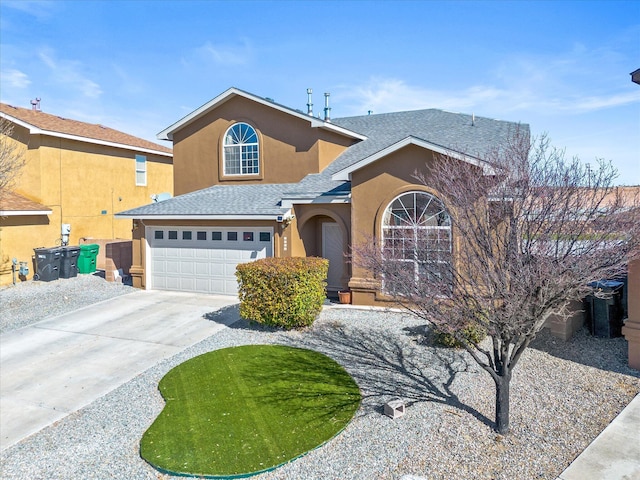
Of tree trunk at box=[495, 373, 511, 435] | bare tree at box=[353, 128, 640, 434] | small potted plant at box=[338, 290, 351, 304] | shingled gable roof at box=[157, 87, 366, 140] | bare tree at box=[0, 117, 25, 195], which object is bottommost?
tree trunk at box=[495, 373, 511, 435]

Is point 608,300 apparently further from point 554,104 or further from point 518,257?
point 554,104

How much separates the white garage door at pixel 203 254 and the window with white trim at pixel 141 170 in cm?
1064

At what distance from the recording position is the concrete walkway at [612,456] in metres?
5.07

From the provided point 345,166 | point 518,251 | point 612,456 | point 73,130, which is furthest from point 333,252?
point 73,130

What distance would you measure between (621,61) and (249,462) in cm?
1637

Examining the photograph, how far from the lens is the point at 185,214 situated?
53.0 feet

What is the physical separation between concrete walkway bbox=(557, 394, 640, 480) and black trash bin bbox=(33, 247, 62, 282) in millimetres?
19748

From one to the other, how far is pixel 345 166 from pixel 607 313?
404 inches

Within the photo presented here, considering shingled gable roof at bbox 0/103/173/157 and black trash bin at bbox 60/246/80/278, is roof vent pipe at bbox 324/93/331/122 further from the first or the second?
black trash bin at bbox 60/246/80/278

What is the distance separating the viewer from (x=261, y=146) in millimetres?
18969

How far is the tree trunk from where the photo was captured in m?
5.99

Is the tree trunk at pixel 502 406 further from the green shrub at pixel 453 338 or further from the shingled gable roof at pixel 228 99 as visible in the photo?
the shingled gable roof at pixel 228 99

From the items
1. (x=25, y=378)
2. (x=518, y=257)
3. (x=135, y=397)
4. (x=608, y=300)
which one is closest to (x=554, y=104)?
(x=608, y=300)

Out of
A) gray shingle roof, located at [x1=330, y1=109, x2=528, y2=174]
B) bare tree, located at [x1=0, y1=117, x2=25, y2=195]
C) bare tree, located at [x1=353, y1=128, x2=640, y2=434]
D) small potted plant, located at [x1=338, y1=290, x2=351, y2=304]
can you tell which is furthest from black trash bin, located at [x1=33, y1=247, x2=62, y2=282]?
bare tree, located at [x1=353, y1=128, x2=640, y2=434]
